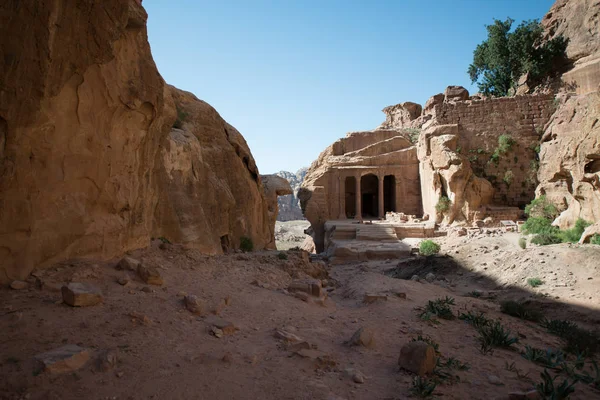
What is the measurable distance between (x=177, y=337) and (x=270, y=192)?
1421 centimetres

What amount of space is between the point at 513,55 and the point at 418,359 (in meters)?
32.6

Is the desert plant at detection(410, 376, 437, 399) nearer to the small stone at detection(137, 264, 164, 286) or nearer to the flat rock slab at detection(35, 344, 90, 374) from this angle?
the flat rock slab at detection(35, 344, 90, 374)

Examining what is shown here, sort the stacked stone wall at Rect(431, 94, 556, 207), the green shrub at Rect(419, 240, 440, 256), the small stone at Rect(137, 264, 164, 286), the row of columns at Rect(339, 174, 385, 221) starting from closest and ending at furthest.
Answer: the small stone at Rect(137, 264, 164, 286) < the green shrub at Rect(419, 240, 440, 256) < the stacked stone wall at Rect(431, 94, 556, 207) < the row of columns at Rect(339, 174, 385, 221)

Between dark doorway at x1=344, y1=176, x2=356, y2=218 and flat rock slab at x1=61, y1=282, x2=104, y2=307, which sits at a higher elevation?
dark doorway at x1=344, y1=176, x2=356, y2=218

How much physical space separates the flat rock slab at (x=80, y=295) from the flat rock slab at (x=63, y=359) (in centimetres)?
76

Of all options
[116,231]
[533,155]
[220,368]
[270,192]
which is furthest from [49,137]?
[533,155]

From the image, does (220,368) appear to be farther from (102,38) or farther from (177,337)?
(102,38)

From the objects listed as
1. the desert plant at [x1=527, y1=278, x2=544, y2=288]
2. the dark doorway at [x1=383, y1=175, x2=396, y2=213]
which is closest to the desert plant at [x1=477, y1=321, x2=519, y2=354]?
the desert plant at [x1=527, y1=278, x2=544, y2=288]

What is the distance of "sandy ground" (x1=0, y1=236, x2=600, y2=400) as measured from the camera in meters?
2.66

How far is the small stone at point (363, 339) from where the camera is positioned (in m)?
4.09

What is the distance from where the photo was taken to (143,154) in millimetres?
5777

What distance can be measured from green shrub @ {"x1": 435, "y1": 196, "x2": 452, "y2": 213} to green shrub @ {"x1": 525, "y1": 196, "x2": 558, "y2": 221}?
152 inches

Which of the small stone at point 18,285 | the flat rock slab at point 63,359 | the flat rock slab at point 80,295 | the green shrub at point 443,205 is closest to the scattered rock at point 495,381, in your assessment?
the flat rock slab at point 63,359

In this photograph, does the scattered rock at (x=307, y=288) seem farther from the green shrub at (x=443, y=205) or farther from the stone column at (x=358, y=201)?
the stone column at (x=358, y=201)
